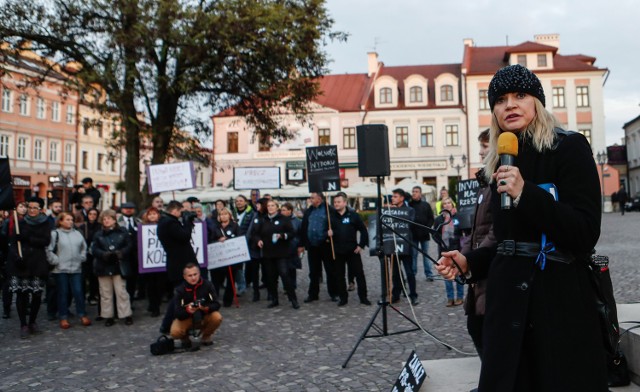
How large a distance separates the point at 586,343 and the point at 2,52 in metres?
15.7

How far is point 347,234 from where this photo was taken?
31.9 ft

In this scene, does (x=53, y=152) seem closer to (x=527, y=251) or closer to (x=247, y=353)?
(x=247, y=353)

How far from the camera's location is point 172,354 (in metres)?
6.59

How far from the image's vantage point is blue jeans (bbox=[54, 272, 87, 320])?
27.6 feet

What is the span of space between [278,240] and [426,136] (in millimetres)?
37430

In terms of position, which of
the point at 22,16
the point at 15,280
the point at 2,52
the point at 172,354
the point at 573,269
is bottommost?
the point at 172,354

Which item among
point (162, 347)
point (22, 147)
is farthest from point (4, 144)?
point (162, 347)

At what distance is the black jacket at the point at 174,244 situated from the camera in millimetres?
8578

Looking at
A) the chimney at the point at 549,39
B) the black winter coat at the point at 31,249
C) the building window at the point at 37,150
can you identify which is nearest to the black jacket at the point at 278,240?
the black winter coat at the point at 31,249

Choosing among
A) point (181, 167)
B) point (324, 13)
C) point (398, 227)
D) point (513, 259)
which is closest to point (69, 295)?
point (181, 167)

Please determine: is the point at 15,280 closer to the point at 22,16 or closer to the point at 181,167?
the point at 181,167

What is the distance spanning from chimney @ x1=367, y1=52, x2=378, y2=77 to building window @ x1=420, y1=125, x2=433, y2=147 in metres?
7.83

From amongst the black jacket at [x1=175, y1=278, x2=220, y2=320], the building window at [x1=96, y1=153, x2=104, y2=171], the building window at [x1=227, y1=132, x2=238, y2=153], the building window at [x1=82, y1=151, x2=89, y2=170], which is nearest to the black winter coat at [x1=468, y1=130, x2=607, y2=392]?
the black jacket at [x1=175, y1=278, x2=220, y2=320]

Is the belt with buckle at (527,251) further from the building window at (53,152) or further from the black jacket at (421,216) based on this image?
the building window at (53,152)
